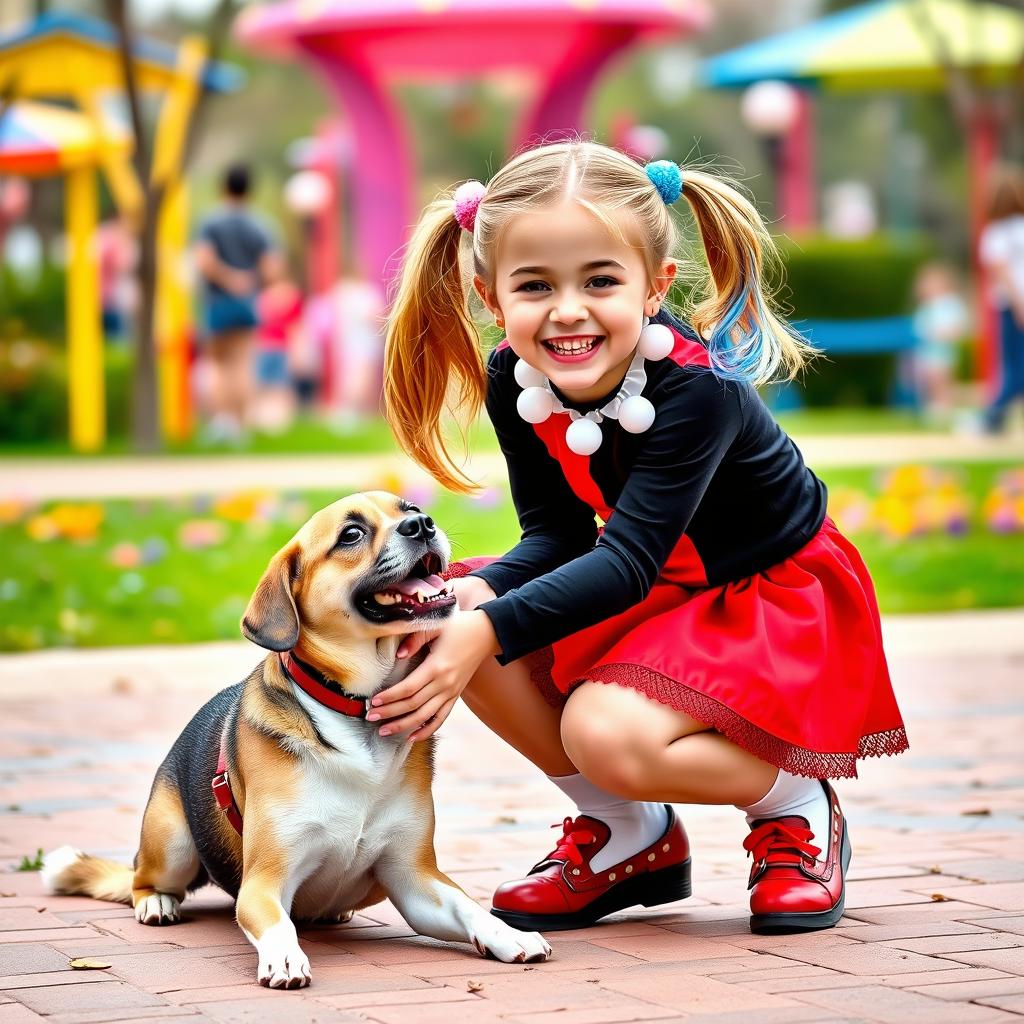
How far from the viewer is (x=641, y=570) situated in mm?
3717

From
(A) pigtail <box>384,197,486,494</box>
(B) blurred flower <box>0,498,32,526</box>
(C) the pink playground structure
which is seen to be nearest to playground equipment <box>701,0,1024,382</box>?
(C) the pink playground structure

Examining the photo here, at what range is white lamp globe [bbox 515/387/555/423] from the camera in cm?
391

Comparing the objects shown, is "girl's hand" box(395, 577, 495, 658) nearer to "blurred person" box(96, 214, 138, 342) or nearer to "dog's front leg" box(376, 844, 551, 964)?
"dog's front leg" box(376, 844, 551, 964)

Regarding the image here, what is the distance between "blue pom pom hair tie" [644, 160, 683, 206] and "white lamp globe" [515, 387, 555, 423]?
1.59ft

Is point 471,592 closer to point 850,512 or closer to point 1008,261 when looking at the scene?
point 850,512

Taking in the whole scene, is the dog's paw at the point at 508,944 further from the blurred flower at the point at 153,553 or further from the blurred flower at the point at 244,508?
the blurred flower at the point at 244,508

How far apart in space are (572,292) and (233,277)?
12.2 metres

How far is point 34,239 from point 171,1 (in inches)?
529

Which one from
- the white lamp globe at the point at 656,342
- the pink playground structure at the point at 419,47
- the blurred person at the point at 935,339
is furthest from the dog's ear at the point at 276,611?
the blurred person at the point at 935,339

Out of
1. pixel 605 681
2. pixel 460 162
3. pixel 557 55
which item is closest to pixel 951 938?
pixel 605 681

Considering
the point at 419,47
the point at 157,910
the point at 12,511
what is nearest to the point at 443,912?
the point at 157,910

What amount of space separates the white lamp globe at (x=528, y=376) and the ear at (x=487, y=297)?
4.8 inches

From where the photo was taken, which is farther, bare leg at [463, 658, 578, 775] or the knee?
bare leg at [463, 658, 578, 775]

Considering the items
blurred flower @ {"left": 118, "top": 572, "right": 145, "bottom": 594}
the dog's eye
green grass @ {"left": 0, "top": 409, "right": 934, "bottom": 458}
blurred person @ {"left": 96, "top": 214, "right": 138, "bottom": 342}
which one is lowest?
blurred flower @ {"left": 118, "top": 572, "right": 145, "bottom": 594}
